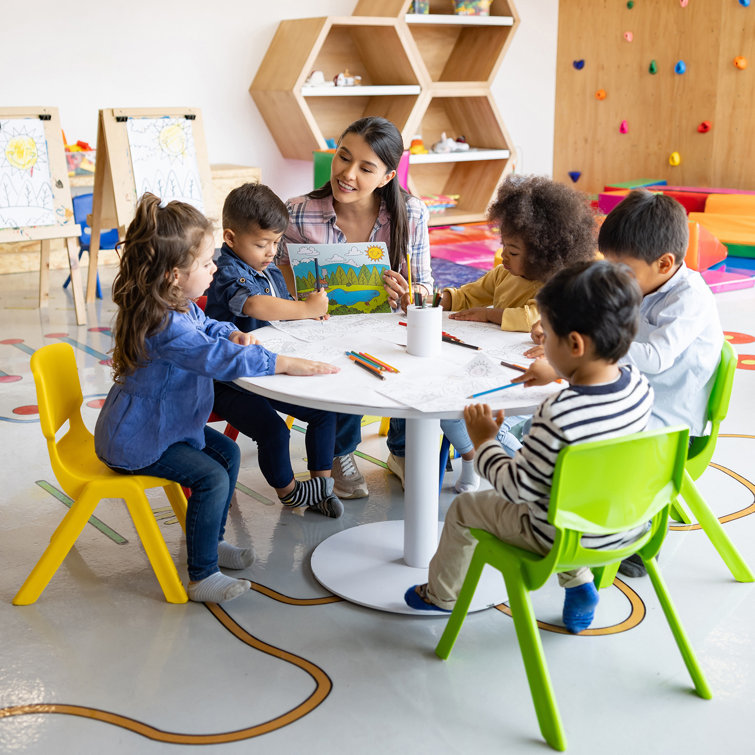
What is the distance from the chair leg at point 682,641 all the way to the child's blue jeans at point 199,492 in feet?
2.80

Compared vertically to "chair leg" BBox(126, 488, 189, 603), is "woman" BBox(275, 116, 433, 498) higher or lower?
higher

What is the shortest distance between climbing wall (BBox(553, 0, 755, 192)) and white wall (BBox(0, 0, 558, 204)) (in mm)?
2238

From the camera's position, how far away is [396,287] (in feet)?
7.32

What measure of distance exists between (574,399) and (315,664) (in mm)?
716

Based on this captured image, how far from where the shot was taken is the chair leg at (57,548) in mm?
1812

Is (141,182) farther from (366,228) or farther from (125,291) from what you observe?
(125,291)

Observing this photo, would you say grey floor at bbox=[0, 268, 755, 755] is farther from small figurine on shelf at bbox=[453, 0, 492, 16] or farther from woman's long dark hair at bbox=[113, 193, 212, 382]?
small figurine on shelf at bbox=[453, 0, 492, 16]

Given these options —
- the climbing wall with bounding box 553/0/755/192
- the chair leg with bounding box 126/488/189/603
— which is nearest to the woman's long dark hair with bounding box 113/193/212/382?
the chair leg with bounding box 126/488/189/603

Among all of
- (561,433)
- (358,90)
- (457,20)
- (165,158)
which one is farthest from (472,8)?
(561,433)

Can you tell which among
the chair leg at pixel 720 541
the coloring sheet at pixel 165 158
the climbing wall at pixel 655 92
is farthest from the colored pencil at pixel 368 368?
the climbing wall at pixel 655 92

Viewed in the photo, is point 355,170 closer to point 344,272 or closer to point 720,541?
point 344,272

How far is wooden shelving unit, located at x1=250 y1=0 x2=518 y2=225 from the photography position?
5.81 metres

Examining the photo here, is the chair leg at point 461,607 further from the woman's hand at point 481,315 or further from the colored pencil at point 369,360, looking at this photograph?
the woman's hand at point 481,315

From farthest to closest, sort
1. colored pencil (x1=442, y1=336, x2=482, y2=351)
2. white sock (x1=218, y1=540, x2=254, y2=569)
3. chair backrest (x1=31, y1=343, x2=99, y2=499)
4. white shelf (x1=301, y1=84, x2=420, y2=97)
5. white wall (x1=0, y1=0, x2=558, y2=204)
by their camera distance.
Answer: white shelf (x1=301, y1=84, x2=420, y2=97)
white wall (x1=0, y1=0, x2=558, y2=204)
white sock (x1=218, y1=540, x2=254, y2=569)
colored pencil (x1=442, y1=336, x2=482, y2=351)
chair backrest (x1=31, y1=343, x2=99, y2=499)
